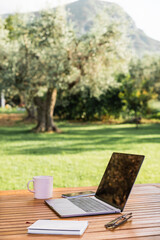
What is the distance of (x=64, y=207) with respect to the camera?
1.49 meters

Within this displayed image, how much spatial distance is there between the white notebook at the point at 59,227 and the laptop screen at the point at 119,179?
0.30 meters

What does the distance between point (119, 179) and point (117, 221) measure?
30 cm

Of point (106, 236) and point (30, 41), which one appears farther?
point (30, 41)

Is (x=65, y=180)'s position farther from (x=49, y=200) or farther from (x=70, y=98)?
(x=70, y=98)

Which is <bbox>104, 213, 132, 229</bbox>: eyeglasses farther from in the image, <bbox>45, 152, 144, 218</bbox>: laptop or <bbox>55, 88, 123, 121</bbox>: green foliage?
<bbox>55, 88, 123, 121</bbox>: green foliage

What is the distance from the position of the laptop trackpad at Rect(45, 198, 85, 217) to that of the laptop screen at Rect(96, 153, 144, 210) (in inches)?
6.8

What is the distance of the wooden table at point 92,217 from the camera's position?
1.17 meters

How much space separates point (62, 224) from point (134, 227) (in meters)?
0.27

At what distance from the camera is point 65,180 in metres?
5.31

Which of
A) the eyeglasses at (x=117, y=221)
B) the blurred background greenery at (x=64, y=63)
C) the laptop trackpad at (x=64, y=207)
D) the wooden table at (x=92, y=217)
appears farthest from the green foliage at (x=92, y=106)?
the eyeglasses at (x=117, y=221)

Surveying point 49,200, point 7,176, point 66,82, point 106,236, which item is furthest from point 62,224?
point 66,82

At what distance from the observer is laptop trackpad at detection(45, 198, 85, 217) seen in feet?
4.62

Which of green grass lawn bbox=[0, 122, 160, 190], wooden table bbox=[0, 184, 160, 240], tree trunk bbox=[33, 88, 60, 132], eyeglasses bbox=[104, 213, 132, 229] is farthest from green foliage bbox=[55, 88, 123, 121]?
eyeglasses bbox=[104, 213, 132, 229]

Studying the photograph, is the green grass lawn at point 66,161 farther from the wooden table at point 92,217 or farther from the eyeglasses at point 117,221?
the eyeglasses at point 117,221
